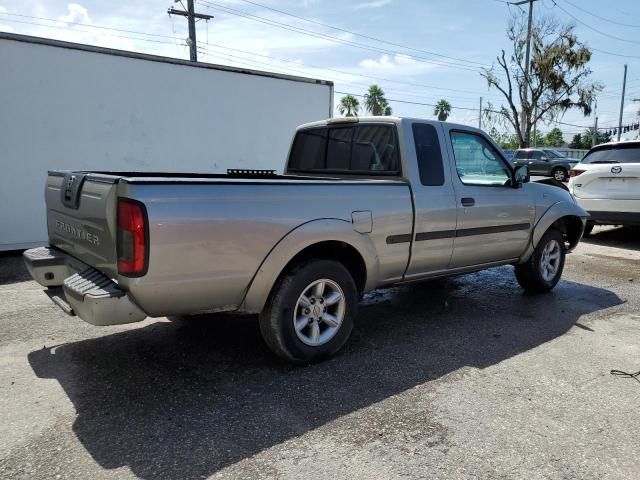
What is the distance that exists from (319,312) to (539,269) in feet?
10.6

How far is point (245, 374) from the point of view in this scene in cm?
367

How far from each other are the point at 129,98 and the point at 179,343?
514 centimetres

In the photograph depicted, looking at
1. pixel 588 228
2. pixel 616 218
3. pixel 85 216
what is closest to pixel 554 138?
pixel 588 228

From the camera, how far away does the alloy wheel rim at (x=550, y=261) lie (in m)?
5.96

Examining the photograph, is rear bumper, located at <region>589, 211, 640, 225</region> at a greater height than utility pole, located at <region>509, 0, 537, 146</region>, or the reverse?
utility pole, located at <region>509, 0, 537, 146</region>

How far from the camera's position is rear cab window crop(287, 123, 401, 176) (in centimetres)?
454

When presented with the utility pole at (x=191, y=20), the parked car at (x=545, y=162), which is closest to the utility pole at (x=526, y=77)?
the parked car at (x=545, y=162)

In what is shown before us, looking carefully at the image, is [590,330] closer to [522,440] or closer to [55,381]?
[522,440]

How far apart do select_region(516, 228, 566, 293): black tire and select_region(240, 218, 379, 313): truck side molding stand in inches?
115

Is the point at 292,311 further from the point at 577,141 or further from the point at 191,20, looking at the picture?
the point at 577,141

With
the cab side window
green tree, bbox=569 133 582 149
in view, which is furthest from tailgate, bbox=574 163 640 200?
green tree, bbox=569 133 582 149

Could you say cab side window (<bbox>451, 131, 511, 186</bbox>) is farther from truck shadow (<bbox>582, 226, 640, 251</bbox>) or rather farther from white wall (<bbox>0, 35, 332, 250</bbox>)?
truck shadow (<bbox>582, 226, 640, 251</bbox>)

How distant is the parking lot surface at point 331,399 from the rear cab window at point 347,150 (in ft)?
4.82

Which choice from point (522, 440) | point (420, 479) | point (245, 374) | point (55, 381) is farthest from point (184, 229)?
point (522, 440)
